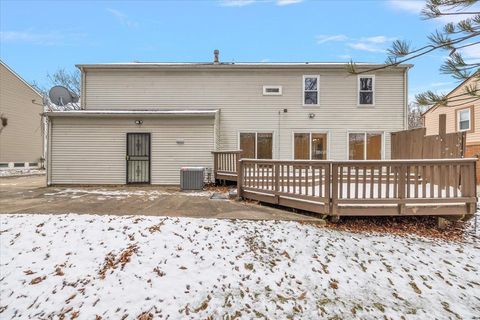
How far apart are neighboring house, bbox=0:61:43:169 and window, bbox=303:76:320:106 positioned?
20012 millimetres

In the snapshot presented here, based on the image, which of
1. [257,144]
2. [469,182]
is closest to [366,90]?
[257,144]

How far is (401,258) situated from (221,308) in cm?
315

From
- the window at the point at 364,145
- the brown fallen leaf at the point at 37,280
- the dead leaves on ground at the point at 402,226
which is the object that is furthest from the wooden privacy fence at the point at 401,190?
the window at the point at 364,145

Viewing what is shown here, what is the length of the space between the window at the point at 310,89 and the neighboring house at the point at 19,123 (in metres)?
20.0

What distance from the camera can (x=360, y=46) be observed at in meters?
10.1

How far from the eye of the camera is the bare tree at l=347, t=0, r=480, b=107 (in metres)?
2.59

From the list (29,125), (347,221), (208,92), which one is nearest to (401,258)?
(347,221)

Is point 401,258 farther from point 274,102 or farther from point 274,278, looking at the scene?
point 274,102

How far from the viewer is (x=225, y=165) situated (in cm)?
971

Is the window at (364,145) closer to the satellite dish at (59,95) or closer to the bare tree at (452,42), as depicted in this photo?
the bare tree at (452,42)

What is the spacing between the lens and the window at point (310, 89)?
1152 centimetres

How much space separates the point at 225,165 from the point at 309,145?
411cm

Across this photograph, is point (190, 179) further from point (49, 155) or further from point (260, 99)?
point (49, 155)

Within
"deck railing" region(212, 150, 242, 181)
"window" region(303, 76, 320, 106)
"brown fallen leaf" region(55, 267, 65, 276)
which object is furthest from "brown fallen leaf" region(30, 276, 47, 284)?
"window" region(303, 76, 320, 106)
